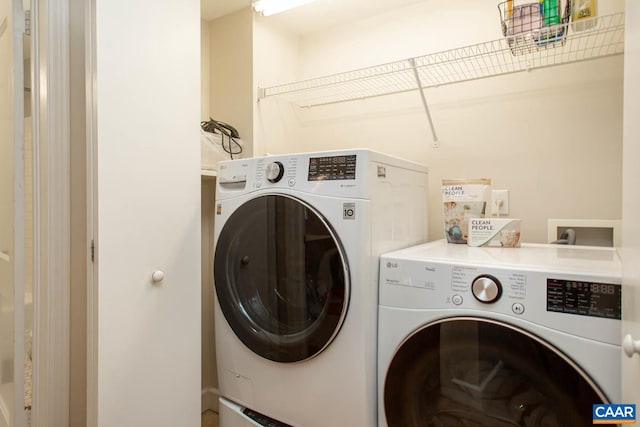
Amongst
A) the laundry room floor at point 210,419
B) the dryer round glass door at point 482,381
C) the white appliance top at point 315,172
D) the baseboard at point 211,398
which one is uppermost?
the white appliance top at point 315,172

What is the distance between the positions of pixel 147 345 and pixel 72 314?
0.27 m

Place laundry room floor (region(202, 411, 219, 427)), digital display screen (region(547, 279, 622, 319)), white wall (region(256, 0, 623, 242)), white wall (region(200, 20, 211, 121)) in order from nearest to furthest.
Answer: digital display screen (region(547, 279, 622, 319))
white wall (region(256, 0, 623, 242))
laundry room floor (region(202, 411, 219, 427))
white wall (region(200, 20, 211, 121))

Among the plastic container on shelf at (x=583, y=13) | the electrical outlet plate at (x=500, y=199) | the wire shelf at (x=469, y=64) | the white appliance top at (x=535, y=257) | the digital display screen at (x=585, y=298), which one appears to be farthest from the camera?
the electrical outlet plate at (x=500, y=199)

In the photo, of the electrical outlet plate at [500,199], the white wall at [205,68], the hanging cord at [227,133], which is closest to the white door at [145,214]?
the hanging cord at [227,133]

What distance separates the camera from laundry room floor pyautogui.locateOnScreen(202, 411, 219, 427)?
1.76 metres

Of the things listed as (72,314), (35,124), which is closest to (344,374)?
(72,314)

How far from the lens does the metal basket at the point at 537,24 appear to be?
1.22 metres

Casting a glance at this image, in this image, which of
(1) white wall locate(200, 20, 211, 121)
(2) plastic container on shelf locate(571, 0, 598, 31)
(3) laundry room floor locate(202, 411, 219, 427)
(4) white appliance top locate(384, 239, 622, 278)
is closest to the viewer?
(4) white appliance top locate(384, 239, 622, 278)

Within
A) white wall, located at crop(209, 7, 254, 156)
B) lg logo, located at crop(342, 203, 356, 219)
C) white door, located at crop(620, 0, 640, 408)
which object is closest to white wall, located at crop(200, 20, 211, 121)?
white wall, located at crop(209, 7, 254, 156)

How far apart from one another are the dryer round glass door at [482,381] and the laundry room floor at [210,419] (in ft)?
3.68

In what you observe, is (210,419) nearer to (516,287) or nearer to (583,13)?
(516,287)

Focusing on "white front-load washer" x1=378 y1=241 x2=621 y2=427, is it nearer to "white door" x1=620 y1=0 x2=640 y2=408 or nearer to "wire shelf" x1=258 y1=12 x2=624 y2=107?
"white door" x1=620 y1=0 x2=640 y2=408

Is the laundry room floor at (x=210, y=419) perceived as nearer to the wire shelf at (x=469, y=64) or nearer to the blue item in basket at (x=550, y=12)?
the wire shelf at (x=469, y=64)

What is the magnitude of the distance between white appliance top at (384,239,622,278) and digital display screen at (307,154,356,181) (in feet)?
0.97
